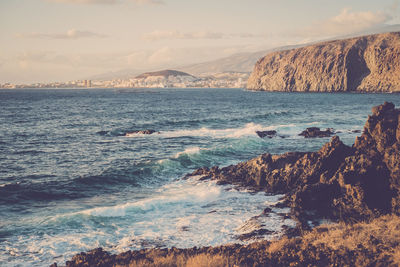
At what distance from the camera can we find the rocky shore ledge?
1101cm

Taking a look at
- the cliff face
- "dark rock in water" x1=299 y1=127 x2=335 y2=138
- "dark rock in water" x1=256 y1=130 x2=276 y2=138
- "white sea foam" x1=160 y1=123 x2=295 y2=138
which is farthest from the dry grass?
the cliff face

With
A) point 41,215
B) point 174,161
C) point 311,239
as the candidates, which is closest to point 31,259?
point 41,215

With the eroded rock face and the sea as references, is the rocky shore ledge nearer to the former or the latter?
the eroded rock face

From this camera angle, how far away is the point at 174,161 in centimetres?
3086

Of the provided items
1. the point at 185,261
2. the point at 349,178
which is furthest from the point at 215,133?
the point at 185,261

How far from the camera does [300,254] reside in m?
11.1

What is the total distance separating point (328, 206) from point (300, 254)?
768 cm

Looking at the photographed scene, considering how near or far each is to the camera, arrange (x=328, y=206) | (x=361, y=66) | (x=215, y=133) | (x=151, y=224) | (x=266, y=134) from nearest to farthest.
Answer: (x=151, y=224) < (x=328, y=206) < (x=266, y=134) < (x=215, y=133) < (x=361, y=66)

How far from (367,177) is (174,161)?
1713 cm

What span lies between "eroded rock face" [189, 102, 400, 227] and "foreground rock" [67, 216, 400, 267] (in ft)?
10.5

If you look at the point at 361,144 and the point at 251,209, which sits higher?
the point at 361,144

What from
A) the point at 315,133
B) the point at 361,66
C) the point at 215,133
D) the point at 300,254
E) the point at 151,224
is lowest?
the point at 151,224

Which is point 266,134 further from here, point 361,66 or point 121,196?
point 361,66

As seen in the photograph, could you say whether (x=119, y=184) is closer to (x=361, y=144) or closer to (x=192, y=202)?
(x=192, y=202)
